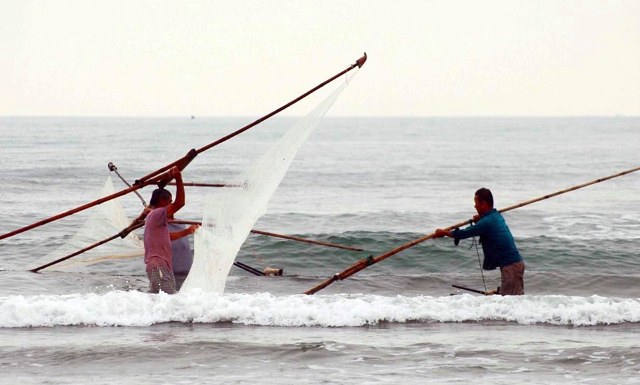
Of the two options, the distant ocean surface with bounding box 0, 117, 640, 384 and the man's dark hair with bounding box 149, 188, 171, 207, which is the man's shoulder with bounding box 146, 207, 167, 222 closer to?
the man's dark hair with bounding box 149, 188, 171, 207

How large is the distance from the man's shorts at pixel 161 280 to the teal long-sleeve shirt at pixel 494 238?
10.8ft

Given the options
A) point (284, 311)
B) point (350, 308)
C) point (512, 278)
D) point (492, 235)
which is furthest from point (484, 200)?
point (284, 311)

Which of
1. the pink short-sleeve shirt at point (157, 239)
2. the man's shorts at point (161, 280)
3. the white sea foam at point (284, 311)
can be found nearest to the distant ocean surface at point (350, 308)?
the white sea foam at point (284, 311)

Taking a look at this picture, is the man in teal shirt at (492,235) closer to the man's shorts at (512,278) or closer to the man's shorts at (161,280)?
the man's shorts at (512,278)

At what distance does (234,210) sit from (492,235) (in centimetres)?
279

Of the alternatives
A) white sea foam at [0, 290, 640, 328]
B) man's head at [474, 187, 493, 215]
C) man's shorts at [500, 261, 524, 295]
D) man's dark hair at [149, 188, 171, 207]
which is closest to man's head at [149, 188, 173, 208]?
man's dark hair at [149, 188, 171, 207]

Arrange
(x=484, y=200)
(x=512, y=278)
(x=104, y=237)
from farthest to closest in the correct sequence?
(x=104, y=237)
(x=512, y=278)
(x=484, y=200)

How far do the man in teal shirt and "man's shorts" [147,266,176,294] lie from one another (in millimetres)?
3080

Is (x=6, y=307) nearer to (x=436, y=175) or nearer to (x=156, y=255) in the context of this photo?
(x=156, y=255)

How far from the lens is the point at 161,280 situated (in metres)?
11.4

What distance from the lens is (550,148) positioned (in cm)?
7006

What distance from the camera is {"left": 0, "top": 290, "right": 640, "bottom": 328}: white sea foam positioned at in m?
11.2

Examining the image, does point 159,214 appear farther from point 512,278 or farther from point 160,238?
point 512,278

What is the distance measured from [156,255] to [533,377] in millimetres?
4459
